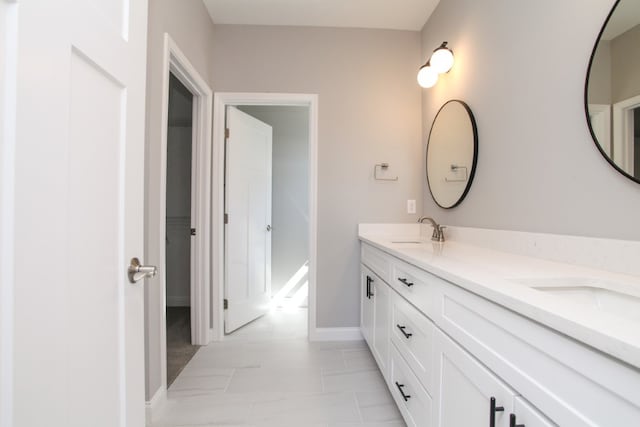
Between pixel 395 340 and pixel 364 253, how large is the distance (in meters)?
0.83

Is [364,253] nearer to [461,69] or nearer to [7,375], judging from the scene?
[461,69]

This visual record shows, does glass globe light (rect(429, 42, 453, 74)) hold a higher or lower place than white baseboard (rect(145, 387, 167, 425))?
higher

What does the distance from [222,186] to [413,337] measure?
1.83 m

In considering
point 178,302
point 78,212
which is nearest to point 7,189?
point 78,212

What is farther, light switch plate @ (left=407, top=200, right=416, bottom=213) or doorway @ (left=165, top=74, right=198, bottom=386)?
doorway @ (left=165, top=74, right=198, bottom=386)

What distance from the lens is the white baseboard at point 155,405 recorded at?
140 centimetres

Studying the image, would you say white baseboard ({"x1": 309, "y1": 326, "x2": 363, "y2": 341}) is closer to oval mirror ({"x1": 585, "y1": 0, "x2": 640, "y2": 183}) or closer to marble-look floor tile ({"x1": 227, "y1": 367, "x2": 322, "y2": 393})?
marble-look floor tile ({"x1": 227, "y1": 367, "x2": 322, "y2": 393})

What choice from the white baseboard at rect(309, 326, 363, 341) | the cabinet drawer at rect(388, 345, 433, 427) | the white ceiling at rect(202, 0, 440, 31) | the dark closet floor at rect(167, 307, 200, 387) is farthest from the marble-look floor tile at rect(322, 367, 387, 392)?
the white ceiling at rect(202, 0, 440, 31)

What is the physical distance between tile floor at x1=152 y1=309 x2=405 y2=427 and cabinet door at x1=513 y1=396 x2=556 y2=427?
982 millimetres

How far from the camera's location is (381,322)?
1.71 meters

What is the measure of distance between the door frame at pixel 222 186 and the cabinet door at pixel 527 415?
1.75m

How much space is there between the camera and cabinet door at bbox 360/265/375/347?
1.97m

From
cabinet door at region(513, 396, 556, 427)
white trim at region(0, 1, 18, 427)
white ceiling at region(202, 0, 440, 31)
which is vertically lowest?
cabinet door at region(513, 396, 556, 427)

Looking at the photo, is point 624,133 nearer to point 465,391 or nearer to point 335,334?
point 465,391
